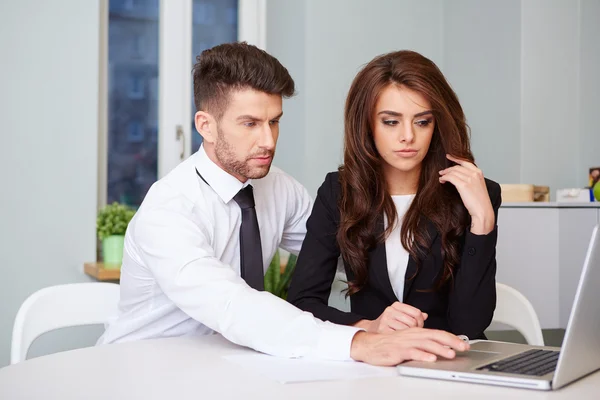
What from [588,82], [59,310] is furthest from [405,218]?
[588,82]

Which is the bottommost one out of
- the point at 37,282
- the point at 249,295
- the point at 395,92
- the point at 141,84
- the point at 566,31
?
the point at 37,282

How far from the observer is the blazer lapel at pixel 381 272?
1.97 m

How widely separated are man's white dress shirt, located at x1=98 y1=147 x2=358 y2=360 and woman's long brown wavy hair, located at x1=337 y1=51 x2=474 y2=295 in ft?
0.90

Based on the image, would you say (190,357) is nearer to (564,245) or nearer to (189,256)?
(189,256)

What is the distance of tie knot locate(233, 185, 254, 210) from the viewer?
2000 mm

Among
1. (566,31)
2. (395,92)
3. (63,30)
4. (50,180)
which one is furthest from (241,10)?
(395,92)

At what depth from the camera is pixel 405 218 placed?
80.0 inches

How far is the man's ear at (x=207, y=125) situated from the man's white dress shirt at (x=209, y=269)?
0.06 m

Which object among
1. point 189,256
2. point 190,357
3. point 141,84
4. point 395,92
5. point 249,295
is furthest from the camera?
point 141,84

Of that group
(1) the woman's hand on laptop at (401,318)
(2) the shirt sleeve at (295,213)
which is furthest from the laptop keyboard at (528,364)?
(2) the shirt sleeve at (295,213)

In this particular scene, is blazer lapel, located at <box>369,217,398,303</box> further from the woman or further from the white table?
the white table

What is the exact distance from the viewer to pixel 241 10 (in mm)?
4105

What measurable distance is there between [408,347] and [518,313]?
2.57 feet

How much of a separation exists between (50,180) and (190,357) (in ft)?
7.43
